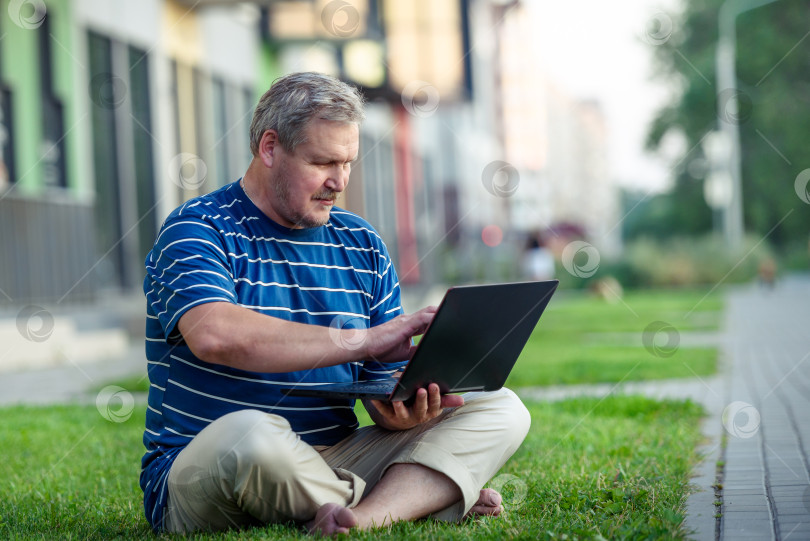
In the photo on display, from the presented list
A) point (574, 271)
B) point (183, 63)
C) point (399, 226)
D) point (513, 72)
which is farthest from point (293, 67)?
A: point (513, 72)

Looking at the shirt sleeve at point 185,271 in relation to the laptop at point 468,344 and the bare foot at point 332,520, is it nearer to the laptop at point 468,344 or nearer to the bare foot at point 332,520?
the laptop at point 468,344

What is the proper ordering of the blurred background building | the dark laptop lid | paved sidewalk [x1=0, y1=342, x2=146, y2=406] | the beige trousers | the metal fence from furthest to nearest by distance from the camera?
the blurred background building < the metal fence < paved sidewalk [x1=0, y1=342, x2=146, y2=406] < the beige trousers < the dark laptop lid

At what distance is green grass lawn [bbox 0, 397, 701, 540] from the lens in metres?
3.20

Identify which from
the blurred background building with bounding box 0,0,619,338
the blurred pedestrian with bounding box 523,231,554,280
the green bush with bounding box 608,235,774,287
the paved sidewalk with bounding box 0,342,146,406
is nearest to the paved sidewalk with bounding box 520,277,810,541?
the paved sidewalk with bounding box 0,342,146,406

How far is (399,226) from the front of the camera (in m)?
26.2

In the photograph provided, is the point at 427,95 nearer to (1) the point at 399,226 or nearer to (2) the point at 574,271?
(1) the point at 399,226

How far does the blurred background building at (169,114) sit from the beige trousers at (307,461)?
25.4 ft

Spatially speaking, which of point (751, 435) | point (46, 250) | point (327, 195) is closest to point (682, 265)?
point (46, 250)

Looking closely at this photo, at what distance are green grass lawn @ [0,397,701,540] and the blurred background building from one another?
15.9ft

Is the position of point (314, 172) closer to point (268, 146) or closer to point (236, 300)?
point (268, 146)

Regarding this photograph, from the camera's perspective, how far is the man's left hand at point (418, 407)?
3.04 m

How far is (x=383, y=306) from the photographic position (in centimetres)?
355

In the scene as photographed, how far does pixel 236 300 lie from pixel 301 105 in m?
0.62

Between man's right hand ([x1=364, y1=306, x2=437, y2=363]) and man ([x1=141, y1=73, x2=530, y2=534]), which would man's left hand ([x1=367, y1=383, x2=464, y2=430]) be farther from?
man's right hand ([x1=364, y1=306, x2=437, y2=363])
